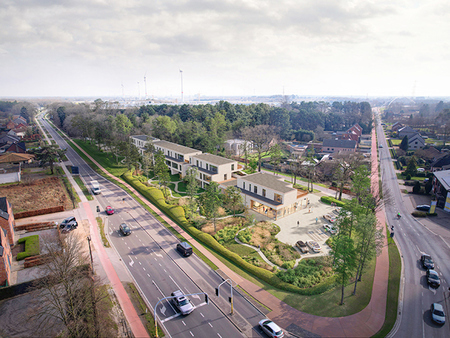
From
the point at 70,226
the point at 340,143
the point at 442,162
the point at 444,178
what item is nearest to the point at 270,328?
the point at 70,226

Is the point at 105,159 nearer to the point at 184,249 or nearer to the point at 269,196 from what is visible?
the point at 269,196

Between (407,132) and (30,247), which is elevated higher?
(407,132)

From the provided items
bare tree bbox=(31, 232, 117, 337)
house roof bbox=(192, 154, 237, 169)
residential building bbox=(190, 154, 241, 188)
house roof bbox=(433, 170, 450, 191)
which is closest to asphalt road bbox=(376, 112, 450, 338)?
house roof bbox=(433, 170, 450, 191)

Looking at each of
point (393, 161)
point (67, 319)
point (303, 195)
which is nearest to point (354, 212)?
point (303, 195)

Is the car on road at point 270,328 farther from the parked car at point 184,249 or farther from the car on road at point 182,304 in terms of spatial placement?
the parked car at point 184,249

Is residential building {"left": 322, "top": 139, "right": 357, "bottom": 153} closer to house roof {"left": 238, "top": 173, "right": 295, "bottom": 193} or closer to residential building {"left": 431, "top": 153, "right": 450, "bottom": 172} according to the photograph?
residential building {"left": 431, "top": 153, "right": 450, "bottom": 172}

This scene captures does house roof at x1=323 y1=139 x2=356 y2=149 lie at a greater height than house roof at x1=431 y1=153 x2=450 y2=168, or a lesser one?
greater
